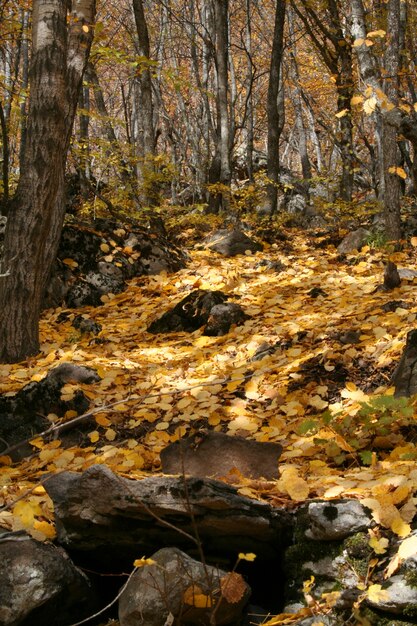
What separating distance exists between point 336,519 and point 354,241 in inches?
245

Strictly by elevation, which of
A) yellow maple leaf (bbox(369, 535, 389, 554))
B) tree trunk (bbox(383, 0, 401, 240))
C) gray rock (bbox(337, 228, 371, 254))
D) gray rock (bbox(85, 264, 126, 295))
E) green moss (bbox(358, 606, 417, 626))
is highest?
tree trunk (bbox(383, 0, 401, 240))

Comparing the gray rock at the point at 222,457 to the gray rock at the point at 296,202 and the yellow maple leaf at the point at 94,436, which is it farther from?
the gray rock at the point at 296,202

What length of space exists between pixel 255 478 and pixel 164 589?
92 cm

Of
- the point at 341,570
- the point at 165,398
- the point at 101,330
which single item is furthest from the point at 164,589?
the point at 101,330

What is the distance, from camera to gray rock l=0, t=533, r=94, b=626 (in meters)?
2.05

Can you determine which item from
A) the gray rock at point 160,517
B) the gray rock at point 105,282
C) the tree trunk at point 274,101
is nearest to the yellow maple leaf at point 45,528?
the gray rock at point 160,517

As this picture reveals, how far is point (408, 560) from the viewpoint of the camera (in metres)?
1.90

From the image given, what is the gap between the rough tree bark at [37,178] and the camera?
4562mm

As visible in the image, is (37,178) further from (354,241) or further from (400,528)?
(354,241)

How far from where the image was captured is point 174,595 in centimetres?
198

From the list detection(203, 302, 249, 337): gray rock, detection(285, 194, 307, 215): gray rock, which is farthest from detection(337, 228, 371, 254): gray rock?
detection(285, 194, 307, 215): gray rock

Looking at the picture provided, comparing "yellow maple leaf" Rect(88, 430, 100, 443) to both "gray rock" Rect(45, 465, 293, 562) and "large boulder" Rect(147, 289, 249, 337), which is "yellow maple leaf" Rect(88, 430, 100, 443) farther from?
"large boulder" Rect(147, 289, 249, 337)

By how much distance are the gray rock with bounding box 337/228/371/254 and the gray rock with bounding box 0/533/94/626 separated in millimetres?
6428

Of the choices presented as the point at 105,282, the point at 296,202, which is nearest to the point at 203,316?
the point at 105,282
